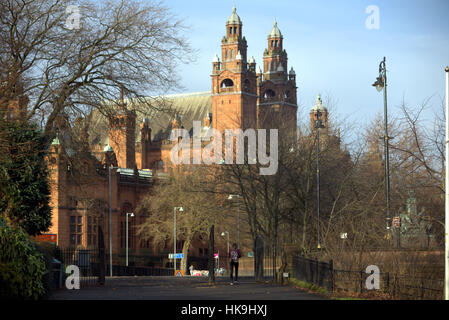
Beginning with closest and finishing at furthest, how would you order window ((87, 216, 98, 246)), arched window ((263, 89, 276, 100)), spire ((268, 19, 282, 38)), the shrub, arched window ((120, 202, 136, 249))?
the shrub
window ((87, 216, 98, 246))
arched window ((120, 202, 136, 249))
arched window ((263, 89, 276, 100))
spire ((268, 19, 282, 38))

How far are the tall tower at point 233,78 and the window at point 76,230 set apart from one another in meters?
32.6

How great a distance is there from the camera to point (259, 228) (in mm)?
37344

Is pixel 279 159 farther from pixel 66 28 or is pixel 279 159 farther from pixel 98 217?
pixel 98 217

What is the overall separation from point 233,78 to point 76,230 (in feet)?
126

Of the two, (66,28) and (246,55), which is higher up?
A: (246,55)

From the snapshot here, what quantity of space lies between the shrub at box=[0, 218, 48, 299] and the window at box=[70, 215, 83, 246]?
2368 inches

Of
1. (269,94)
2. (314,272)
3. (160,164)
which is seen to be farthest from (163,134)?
(314,272)

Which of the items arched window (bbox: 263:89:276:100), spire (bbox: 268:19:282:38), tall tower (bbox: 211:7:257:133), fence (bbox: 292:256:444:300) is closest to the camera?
fence (bbox: 292:256:444:300)

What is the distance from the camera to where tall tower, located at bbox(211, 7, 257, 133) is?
4294 inches

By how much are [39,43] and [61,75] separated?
1.43 meters

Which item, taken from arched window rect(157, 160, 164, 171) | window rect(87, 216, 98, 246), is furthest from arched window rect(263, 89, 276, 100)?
window rect(87, 216, 98, 246)

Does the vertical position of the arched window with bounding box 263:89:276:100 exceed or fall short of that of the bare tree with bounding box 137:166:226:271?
it exceeds it

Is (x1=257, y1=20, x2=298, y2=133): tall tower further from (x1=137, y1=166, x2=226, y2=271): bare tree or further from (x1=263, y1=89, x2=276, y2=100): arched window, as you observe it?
(x1=137, y1=166, x2=226, y2=271): bare tree
